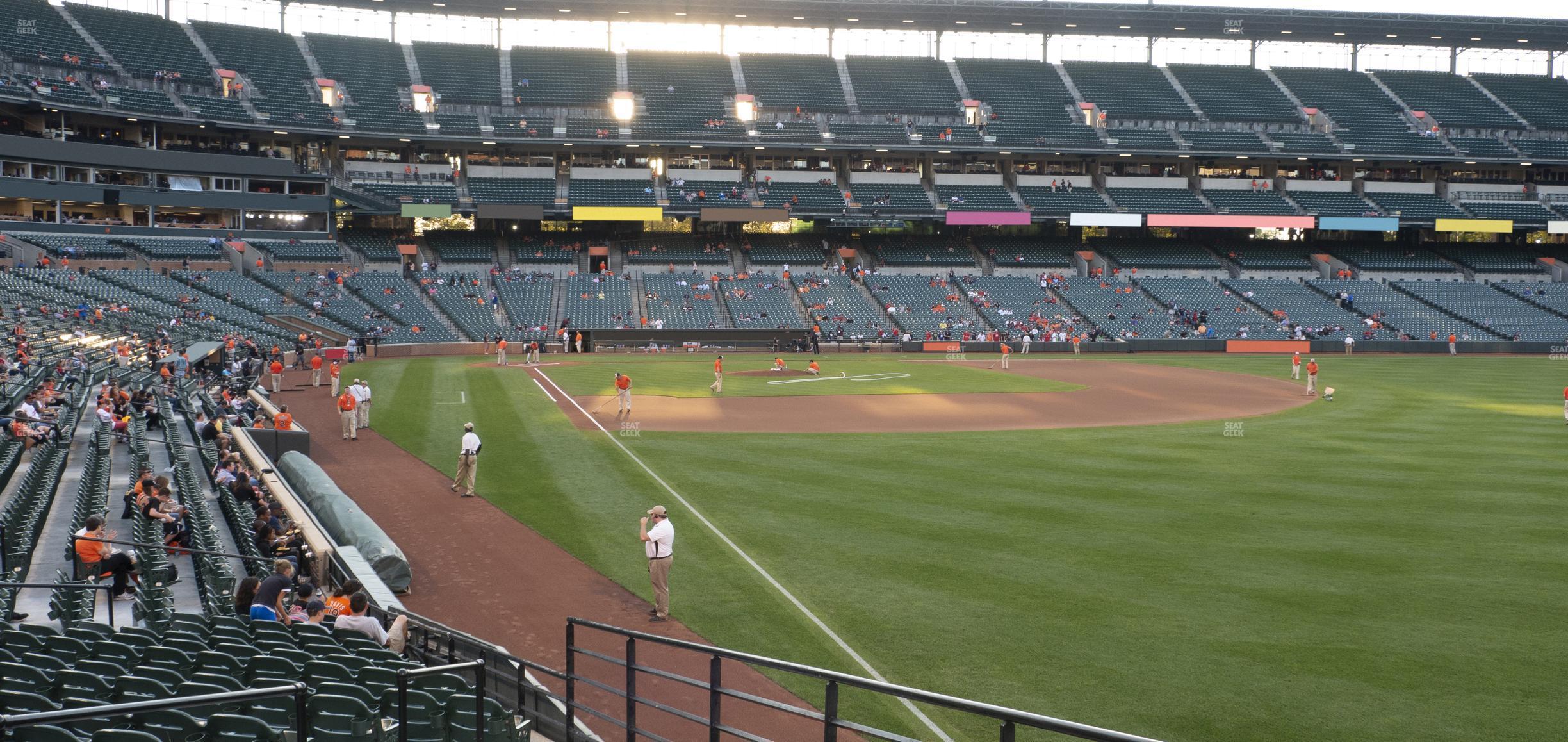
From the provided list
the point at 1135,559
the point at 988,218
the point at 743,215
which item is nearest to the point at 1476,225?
the point at 988,218

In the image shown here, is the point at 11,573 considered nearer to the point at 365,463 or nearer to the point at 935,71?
the point at 365,463

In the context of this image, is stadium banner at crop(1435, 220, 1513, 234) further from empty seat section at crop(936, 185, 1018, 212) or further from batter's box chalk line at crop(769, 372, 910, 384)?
batter's box chalk line at crop(769, 372, 910, 384)

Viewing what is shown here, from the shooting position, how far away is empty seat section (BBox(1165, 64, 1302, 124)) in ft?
282

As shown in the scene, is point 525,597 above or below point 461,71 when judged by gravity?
below

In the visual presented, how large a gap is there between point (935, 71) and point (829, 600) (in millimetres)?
79906

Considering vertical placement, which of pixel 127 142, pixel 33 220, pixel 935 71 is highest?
pixel 935 71

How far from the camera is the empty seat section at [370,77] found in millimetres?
74500

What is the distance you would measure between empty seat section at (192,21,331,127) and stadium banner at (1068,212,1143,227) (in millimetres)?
54698

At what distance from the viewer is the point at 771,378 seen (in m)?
48.8

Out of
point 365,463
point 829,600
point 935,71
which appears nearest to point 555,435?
point 365,463

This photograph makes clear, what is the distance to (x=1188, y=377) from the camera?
166 ft

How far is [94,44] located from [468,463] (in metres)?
63.0

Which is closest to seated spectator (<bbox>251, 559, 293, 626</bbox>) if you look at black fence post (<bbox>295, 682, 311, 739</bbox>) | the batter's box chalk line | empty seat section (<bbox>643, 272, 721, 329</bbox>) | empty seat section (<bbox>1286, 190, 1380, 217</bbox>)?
black fence post (<bbox>295, 682, 311, 739</bbox>)

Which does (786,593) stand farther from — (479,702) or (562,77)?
(562,77)
